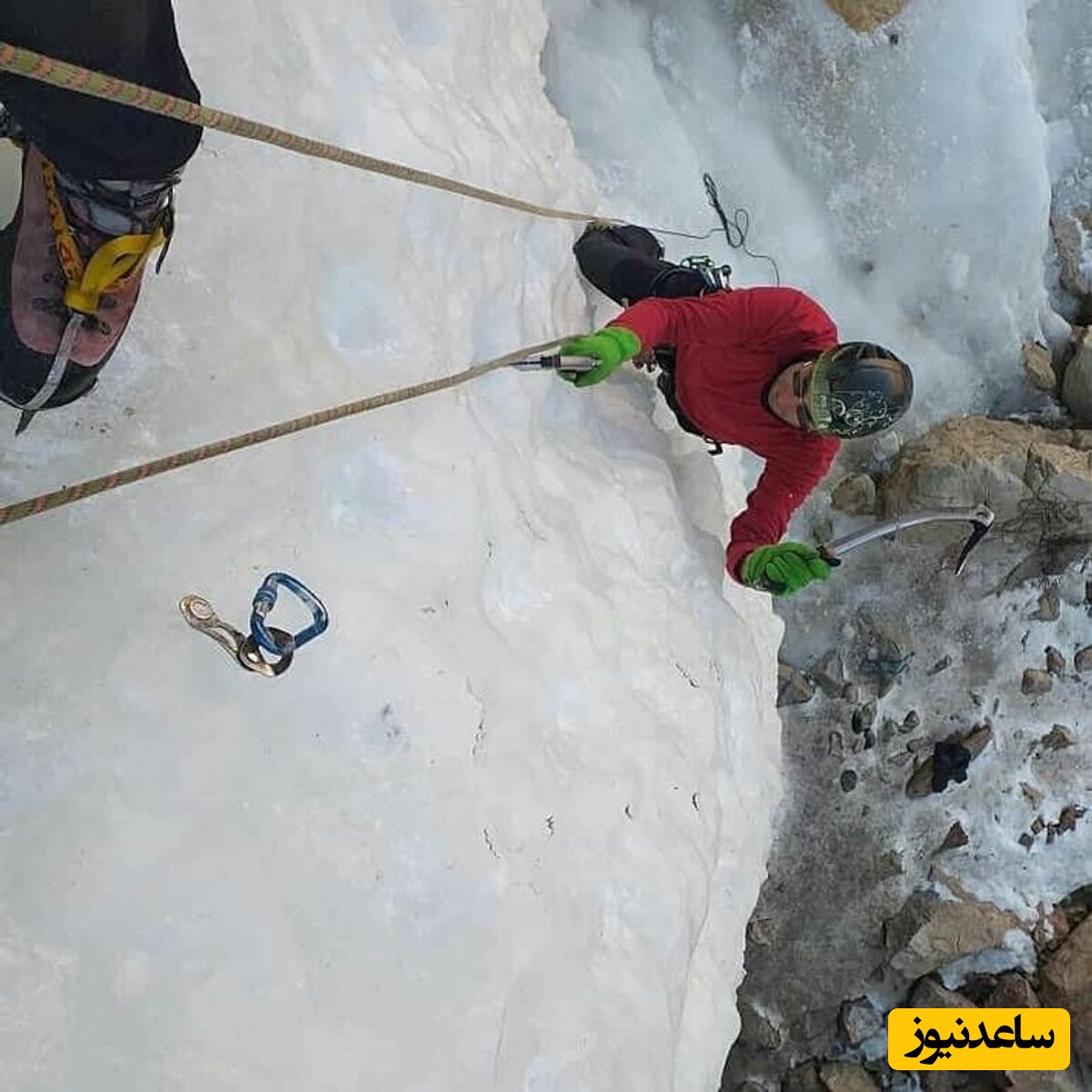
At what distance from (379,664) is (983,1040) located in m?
2.84

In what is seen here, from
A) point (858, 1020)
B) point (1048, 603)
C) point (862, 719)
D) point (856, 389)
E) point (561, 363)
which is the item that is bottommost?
point (858, 1020)

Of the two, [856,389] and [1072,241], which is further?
[1072,241]

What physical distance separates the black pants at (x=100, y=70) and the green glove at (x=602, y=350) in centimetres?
107

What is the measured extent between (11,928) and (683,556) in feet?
5.94

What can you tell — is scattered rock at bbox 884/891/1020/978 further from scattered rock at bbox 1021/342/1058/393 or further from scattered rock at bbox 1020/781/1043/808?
scattered rock at bbox 1021/342/1058/393

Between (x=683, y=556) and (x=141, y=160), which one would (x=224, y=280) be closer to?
(x=141, y=160)

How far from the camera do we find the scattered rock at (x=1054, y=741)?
3.72 meters

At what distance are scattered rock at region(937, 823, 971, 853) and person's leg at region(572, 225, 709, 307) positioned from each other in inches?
79.9

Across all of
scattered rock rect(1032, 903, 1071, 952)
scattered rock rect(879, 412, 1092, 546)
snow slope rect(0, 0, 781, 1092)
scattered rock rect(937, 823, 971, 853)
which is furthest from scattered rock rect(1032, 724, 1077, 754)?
snow slope rect(0, 0, 781, 1092)

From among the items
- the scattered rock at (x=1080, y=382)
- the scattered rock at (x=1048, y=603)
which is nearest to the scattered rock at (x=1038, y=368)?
the scattered rock at (x=1080, y=382)

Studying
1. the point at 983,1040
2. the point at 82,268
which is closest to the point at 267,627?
the point at 82,268

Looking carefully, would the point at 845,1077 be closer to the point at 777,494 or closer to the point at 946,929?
the point at 946,929

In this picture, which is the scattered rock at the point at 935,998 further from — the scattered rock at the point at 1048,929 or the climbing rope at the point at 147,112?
the climbing rope at the point at 147,112

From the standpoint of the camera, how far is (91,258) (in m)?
1.45
